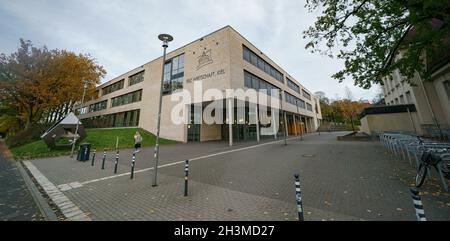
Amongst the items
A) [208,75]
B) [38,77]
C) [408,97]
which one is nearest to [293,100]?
[408,97]

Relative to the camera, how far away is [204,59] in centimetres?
2298

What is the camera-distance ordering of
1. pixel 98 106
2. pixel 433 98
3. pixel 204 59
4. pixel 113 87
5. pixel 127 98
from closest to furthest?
pixel 433 98, pixel 204 59, pixel 127 98, pixel 113 87, pixel 98 106

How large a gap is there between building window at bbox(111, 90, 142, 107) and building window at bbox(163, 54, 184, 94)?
8.88 meters

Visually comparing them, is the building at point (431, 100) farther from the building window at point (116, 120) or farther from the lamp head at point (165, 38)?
the building window at point (116, 120)

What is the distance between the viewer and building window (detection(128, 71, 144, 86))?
33388mm

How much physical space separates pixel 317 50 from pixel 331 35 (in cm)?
106

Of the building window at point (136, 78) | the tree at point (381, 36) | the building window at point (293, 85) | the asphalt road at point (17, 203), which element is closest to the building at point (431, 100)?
the tree at point (381, 36)

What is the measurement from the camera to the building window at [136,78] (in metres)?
33.4

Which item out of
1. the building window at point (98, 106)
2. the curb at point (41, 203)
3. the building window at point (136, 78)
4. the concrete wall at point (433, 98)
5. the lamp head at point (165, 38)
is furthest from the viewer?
the building window at point (98, 106)

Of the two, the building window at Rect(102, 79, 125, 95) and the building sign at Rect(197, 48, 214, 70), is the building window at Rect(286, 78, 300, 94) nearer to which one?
the building sign at Rect(197, 48, 214, 70)

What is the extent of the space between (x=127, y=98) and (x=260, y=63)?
28244mm

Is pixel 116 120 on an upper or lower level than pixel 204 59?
lower

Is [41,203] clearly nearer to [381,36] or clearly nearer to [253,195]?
[253,195]
